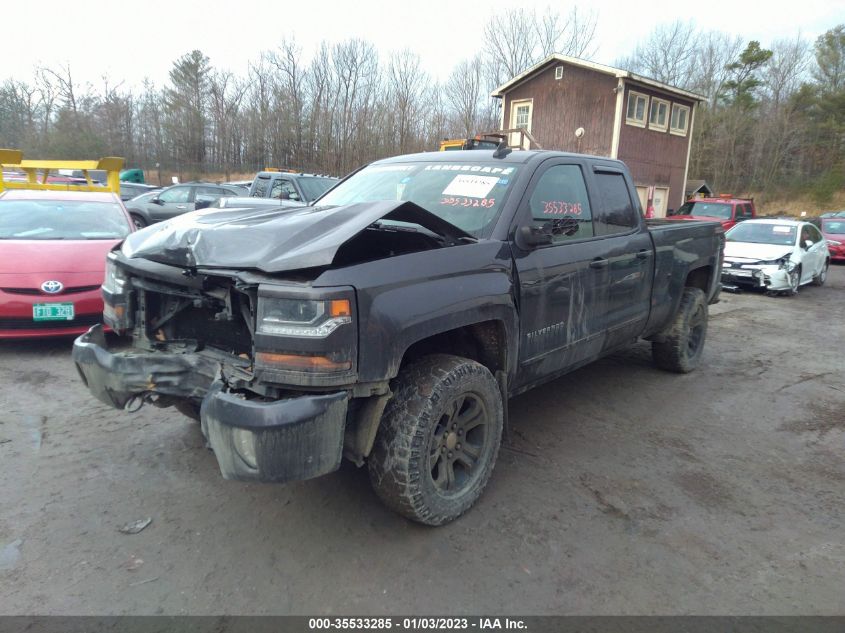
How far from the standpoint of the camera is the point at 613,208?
14.2 ft

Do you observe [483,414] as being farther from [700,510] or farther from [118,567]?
[118,567]

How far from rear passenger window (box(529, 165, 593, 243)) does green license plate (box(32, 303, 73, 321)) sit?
14.4 ft

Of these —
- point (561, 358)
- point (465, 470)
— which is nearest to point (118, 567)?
point (465, 470)

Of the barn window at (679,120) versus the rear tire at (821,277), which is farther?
the barn window at (679,120)

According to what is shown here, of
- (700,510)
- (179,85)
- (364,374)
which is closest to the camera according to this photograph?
(364,374)

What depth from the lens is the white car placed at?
1112cm

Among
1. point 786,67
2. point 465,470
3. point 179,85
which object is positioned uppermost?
point 786,67

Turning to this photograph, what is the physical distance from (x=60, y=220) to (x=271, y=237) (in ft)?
16.2

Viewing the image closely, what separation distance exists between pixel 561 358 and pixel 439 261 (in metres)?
1.36

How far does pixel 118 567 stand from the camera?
8.38ft

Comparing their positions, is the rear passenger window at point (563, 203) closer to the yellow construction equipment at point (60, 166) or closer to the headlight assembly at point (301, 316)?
the headlight assembly at point (301, 316)

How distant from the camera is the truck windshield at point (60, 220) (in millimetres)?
5996

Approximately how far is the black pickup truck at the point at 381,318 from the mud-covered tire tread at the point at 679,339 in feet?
5.22

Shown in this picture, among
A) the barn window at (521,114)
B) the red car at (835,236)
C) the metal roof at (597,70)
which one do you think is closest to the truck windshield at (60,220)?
the red car at (835,236)
